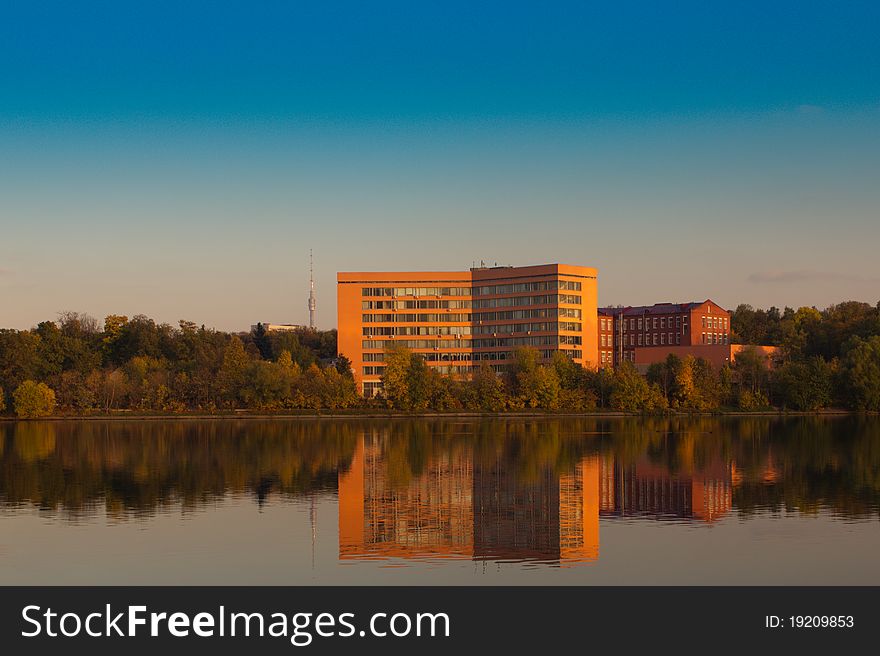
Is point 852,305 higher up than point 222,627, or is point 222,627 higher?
point 852,305

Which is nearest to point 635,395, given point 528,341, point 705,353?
point 705,353

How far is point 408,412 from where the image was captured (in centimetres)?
11238

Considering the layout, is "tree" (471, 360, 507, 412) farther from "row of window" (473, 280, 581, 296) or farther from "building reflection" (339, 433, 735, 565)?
"building reflection" (339, 433, 735, 565)

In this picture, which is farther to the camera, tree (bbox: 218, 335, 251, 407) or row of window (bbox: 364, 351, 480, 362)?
row of window (bbox: 364, 351, 480, 362)

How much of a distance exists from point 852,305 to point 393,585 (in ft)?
421

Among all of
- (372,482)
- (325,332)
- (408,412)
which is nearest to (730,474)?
(372,482)

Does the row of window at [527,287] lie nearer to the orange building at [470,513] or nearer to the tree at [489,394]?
the tree at [489,394]

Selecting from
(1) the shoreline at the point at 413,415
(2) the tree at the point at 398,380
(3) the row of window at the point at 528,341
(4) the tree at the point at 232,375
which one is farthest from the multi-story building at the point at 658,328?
(4) the tree at the point at 232,375

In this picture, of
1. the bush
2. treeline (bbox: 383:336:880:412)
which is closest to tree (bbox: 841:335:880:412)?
treeline (bbox: 383:336:880:412)

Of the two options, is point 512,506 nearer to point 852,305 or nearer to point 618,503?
point 618,503

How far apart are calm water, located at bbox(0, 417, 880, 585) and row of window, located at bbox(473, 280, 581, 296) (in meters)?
74.2

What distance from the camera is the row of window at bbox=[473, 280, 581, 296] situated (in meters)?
138

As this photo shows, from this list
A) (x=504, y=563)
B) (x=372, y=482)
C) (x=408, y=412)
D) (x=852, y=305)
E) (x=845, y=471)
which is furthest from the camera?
(x=852, y=305)

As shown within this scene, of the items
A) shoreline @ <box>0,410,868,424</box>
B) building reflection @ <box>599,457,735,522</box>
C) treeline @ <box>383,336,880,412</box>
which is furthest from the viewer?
treeline @ <box>383,336,880,412</box>
